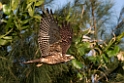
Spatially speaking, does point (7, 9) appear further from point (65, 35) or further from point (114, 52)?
point (114, 52)

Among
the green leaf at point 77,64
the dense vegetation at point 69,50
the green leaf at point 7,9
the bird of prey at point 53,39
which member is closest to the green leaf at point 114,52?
the dense vegetation at point 69,50

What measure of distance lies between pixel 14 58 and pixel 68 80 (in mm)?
284

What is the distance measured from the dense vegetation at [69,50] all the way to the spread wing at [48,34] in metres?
0.25

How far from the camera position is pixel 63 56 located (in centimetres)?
187

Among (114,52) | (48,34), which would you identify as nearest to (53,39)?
(48,34)

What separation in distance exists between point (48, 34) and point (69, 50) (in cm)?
33

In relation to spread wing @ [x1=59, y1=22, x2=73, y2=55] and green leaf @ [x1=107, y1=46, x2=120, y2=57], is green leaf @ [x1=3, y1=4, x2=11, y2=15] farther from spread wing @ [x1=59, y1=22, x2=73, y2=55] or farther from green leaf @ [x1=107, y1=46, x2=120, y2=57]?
green leaf @ [x1=107, y1=46, x2=120, y2=57]

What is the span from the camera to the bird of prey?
6.06ft

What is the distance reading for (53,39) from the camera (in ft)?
6.12

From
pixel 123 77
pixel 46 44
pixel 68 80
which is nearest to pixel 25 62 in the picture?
pixel 46 44

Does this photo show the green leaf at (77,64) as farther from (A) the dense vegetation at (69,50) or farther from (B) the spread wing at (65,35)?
(B) the spread wing at (65,35)

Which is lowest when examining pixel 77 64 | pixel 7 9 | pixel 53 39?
pixel 77 64

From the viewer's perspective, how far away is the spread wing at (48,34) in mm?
1852

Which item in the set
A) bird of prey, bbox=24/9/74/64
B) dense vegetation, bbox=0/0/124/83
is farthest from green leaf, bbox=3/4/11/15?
bird of prey, bbox=24/9/74/64
